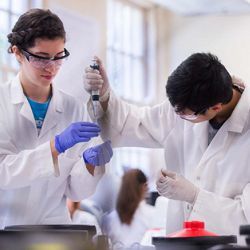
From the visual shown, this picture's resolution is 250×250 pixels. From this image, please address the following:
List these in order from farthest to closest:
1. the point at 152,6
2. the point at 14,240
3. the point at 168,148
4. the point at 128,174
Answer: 1. the point at 152,6
2. the point at 168,148
3. the point at 128,174
4. the point at 14,240

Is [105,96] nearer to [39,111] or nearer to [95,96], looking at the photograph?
[95,96]

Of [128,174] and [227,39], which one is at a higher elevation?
[227,39]

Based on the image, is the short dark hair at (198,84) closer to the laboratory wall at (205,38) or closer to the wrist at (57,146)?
the wrist at (57,146)

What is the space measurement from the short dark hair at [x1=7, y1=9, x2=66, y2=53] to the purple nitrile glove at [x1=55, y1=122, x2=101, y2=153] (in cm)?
32

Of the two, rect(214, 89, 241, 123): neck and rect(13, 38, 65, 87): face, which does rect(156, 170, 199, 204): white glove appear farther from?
rect(13, 38, 65, 87): face

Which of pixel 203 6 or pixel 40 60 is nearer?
pixel 40 60

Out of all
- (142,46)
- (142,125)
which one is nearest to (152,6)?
(142,46)

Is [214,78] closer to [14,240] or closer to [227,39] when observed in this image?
[14,240]

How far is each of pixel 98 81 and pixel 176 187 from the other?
47 cm

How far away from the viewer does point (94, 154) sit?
1934 millimetres

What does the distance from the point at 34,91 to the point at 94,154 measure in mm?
335

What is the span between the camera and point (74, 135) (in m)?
1.83

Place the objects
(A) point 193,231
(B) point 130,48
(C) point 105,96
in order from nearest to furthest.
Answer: (A) point 193,231, (C) point 105,96, (B) point 130,48

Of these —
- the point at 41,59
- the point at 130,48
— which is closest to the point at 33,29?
the point at 41,59
